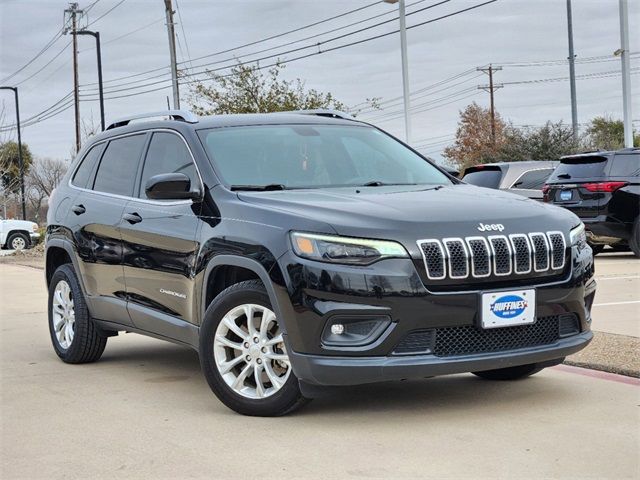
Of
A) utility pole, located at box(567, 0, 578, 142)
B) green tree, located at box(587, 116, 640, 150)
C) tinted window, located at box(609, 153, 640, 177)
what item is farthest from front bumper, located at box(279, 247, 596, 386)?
green tree, located at box(587, 116, 640, 150)

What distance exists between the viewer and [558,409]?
18.2ft

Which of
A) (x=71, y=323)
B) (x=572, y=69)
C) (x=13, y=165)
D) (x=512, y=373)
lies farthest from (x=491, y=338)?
(x=13, y=165)

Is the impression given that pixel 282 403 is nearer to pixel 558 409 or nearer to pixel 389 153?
pixel 558 409

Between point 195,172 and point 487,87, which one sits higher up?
point 487,87

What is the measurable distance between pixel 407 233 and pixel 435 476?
1.32 meters

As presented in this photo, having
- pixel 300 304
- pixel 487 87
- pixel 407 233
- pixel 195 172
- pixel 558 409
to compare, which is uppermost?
pixel 487 87

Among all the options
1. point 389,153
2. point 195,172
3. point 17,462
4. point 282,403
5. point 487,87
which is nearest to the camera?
point 17,462

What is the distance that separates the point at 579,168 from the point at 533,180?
145cm

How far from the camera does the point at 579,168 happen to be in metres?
16.2

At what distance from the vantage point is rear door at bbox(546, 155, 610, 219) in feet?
51.9

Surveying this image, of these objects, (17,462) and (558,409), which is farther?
(558,409)

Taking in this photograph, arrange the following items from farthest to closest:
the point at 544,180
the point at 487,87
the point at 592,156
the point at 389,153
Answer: the point at 487,87 < the point at 544,180 < the point at 592,156 < the point at 389,153

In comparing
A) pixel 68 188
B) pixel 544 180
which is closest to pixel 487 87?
pixel 544 180

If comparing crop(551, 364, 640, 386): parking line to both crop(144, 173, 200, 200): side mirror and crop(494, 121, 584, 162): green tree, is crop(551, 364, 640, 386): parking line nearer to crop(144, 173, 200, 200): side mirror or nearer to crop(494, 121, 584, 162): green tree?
crop(144, 173, 200, 200): side mirror
